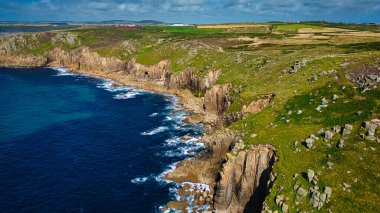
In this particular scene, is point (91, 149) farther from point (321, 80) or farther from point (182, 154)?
point (321, 80)

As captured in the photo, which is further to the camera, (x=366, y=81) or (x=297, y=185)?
(x=366, y=81)

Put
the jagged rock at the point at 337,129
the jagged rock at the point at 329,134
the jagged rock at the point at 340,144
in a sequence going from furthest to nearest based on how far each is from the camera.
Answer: the jagged rock at the point at 337,129 → the jagged rock at the point at 329,134 → the jagged rock at the point at 340,144

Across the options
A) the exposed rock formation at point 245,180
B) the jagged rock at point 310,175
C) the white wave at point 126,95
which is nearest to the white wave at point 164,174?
the exposed rock formation at point 245,180

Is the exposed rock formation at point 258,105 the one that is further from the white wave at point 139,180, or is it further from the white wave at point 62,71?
the white wave at point 62,71

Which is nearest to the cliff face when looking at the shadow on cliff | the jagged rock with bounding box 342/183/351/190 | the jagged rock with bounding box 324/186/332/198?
the shadow on cliff

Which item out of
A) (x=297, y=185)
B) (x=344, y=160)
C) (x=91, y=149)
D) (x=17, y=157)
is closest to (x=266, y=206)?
(x=297, y=185)

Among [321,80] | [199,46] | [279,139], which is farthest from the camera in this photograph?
[199,46]
